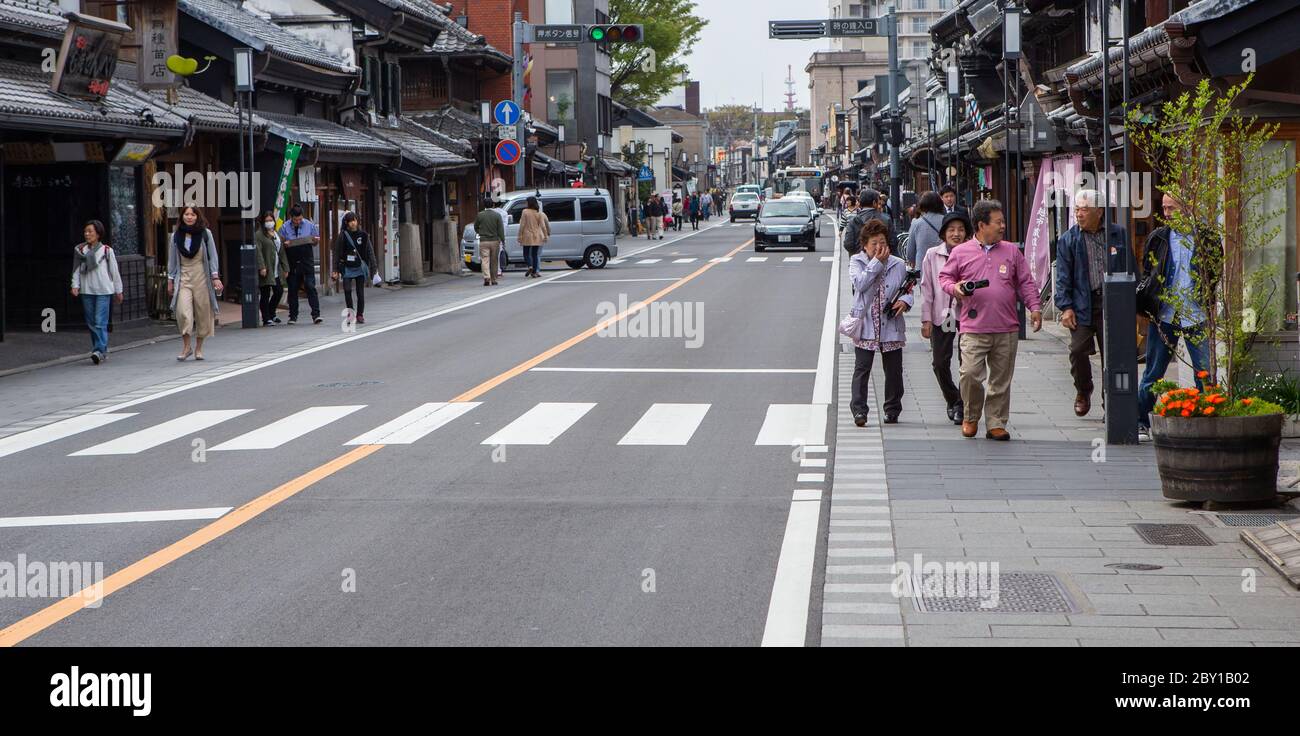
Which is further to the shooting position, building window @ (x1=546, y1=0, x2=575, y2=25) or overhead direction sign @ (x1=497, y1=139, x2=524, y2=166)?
building window @ (x1=546, y1=0, x2=575, y2=25)

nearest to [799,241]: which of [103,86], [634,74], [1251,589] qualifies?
[103,86]

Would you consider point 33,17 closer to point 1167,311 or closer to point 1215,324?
point 1167,311

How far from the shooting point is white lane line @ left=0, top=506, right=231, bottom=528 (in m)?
8.93

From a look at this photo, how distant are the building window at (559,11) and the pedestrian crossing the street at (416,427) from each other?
189 ft

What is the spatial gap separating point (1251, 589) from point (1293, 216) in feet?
20.1

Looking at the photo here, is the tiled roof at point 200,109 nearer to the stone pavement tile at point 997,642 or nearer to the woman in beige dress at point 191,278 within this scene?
the woman in beige dress at point 191,278

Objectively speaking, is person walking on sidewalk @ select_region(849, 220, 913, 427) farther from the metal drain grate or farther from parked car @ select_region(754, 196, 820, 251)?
parked car @ select_region(754, 196, 820, 251)

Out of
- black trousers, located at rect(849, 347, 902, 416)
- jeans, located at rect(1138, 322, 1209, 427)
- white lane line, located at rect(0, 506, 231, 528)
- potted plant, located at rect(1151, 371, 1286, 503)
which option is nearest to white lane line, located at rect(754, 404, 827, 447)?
black trousers, located at rect(849, 347, 902, 416)

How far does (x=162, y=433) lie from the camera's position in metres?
12.8

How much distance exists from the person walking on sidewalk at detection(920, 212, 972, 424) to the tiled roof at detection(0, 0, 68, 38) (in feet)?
44.9

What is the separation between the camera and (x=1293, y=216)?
12.1 metres

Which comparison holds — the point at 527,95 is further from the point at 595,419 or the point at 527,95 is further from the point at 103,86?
the point at 595,419

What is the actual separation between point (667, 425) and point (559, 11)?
59.2m

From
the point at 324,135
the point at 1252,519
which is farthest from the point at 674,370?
the point at 324,135
